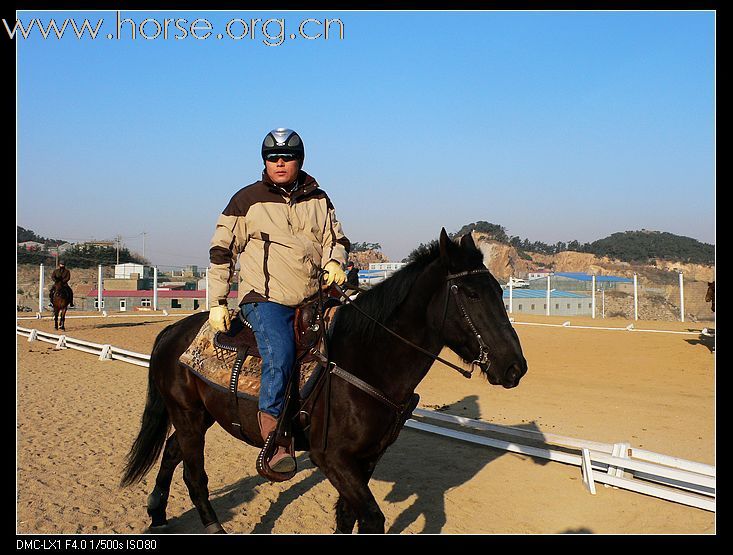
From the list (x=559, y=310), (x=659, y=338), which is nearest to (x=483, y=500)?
(x=659, y=338)

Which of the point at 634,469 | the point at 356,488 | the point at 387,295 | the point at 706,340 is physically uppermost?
the point at 387,295

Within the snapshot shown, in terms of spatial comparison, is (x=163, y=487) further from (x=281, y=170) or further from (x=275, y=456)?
(x=281, y=170)

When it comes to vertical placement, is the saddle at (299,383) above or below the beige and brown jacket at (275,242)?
below

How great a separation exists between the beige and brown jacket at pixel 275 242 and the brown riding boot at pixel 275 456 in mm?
823

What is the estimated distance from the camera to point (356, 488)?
3.83 meters

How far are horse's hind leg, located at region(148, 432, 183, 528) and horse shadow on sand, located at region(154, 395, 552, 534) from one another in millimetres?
137

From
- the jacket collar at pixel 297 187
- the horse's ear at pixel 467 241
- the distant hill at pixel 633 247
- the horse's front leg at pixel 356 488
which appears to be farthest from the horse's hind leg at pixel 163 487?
the distant hill at pixel 633 247

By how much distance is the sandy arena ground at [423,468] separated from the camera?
5.20 m

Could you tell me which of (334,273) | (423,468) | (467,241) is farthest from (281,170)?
(423,468)

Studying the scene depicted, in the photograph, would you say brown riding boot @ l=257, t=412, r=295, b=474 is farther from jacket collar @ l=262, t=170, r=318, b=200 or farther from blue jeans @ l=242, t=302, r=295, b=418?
jacket collar @ l=262, t=170, r=318, b=200

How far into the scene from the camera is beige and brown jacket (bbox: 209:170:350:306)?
13.9 ft

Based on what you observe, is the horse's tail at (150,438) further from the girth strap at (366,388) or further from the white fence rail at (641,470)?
the white fence rail at (641,470)

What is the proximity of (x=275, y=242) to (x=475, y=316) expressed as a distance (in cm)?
153

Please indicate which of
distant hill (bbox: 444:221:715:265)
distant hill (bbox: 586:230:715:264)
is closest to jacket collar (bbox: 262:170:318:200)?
distant hill (bbox: 444:221:715:265)
